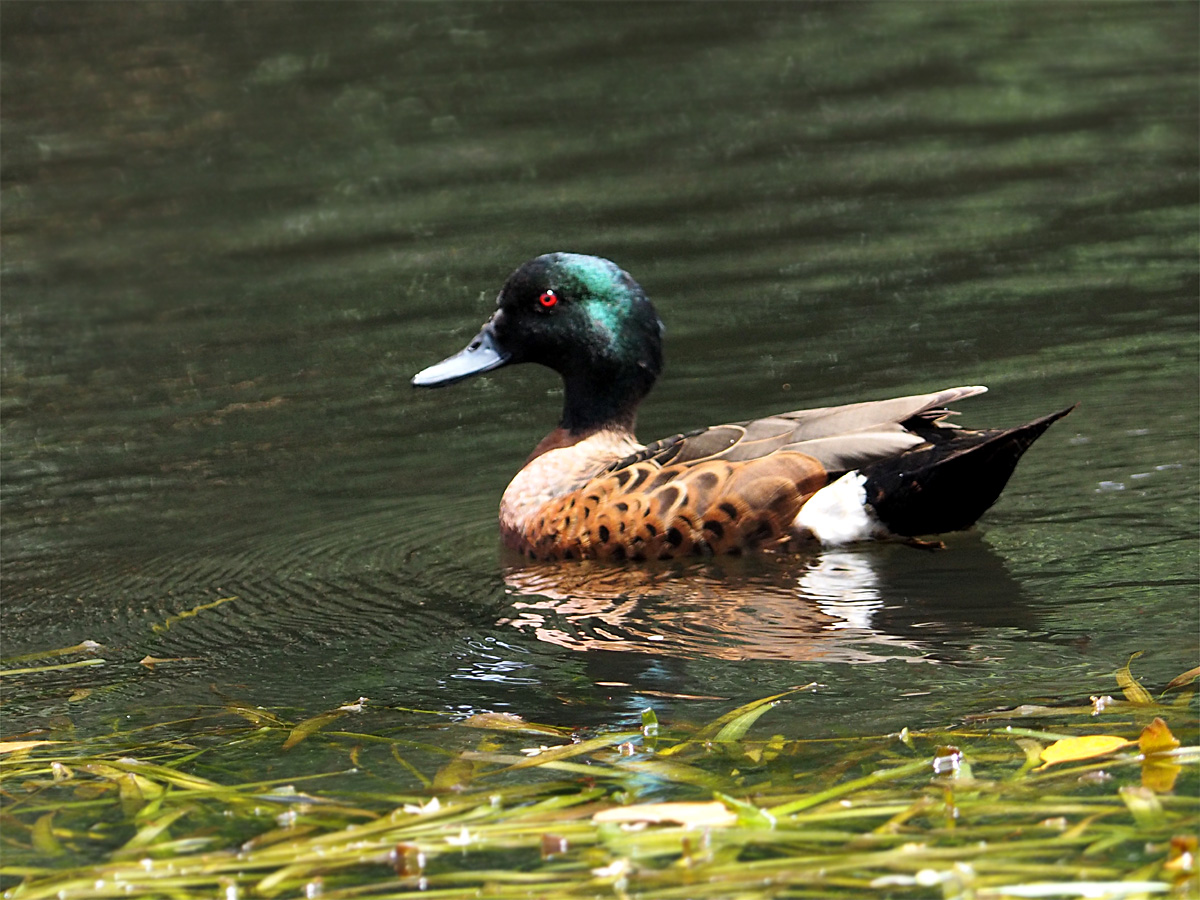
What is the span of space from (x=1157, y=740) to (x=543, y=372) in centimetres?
579

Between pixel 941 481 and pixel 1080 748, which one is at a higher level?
pixel 941 481

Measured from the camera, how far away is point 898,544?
6.89 m

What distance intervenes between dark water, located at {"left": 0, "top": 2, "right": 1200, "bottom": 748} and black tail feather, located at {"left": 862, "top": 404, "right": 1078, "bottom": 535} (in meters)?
0.16

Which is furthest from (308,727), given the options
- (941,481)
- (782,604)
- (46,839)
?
(941,481)

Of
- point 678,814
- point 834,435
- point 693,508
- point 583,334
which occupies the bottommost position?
point 678,814

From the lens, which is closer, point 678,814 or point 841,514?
point 678,814

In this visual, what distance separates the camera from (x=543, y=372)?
9.84m

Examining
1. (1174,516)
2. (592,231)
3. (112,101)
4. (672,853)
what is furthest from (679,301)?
(112,101)

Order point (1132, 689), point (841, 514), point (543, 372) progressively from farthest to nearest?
point (543, 372), point (841, 514), point (1132, 689)

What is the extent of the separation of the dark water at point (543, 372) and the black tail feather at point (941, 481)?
16 centimetres

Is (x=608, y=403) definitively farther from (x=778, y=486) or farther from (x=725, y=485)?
(x=778, y=486)

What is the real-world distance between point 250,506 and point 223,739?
9.24 feet

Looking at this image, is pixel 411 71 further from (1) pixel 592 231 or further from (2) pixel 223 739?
(2) pixel 223 739

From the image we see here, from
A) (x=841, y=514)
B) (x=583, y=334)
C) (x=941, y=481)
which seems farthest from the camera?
(x=583, y=334)
